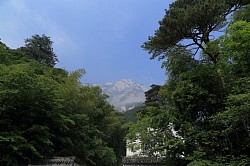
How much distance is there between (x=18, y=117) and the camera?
39.7ft

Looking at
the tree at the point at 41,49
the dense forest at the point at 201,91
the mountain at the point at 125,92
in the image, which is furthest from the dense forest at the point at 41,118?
the mountain at the point at 125,92

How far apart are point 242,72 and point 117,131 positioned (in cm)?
1522

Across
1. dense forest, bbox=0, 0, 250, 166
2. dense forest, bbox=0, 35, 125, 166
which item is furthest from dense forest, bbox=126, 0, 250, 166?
dense forest, bbox=0, 35, 125, 166

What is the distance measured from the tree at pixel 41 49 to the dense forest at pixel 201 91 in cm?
1858

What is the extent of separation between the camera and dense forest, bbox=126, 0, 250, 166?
29.0 ft

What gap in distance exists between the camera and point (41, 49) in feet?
94.2

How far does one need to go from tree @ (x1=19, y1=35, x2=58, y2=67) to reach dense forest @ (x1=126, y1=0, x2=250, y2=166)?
1858 centimetres

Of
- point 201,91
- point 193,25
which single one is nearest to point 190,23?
point 193,25

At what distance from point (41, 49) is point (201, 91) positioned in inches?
855

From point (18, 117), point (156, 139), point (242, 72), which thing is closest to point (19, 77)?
point (18, 117)

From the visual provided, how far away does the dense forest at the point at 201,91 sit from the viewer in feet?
29.0

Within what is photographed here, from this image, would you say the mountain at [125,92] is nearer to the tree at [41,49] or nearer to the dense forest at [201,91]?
the tree at [41,49]

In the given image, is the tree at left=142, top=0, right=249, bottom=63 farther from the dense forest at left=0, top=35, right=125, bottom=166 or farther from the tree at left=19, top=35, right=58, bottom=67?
the tree at left=19, top=35, right=58, bottom=67

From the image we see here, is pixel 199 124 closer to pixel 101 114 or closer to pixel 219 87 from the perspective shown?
pixel 219 87
